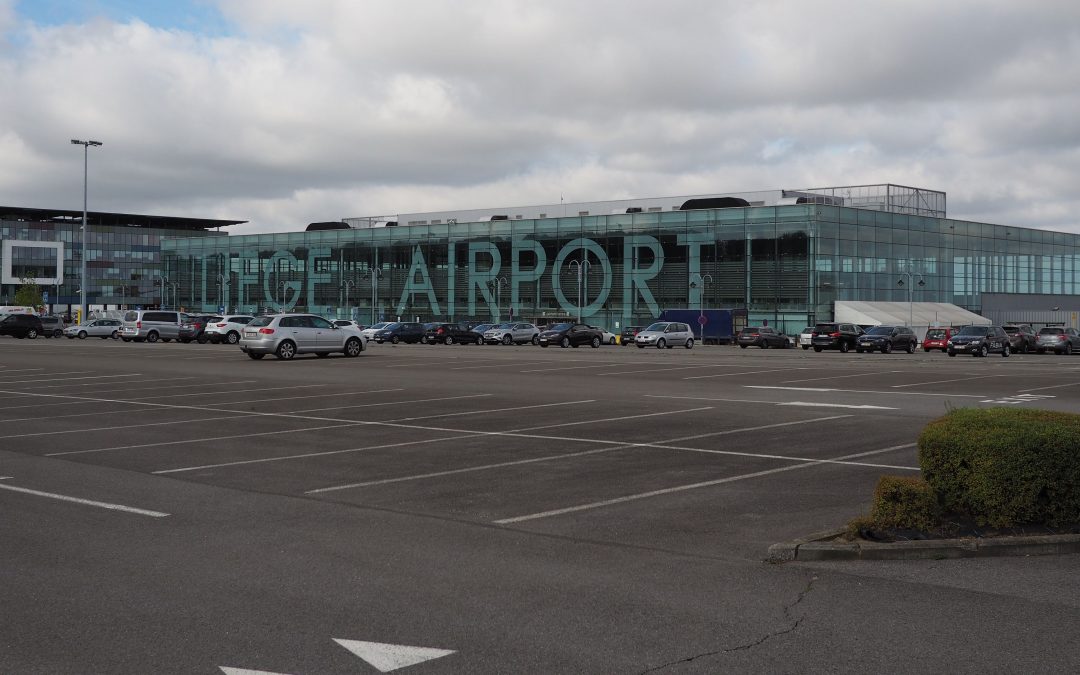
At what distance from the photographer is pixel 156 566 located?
22.7 ft

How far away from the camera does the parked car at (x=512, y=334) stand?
66438 mm

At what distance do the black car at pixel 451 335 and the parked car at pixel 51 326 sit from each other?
89.9 feet

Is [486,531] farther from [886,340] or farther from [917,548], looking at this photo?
[886,340]

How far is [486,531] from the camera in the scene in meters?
8.16

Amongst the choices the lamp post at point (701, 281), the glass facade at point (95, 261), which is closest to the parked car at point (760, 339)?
the lamp post at point (701, 281)

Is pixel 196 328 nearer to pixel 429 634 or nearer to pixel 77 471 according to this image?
pixel 77 471

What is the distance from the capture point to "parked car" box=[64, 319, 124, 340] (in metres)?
67.0

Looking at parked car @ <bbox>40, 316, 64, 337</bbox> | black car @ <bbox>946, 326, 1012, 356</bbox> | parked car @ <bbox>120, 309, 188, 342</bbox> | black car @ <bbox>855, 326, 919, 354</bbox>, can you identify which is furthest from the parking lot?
parked car @ <bbox>40, 316, 64, 337</bbox>

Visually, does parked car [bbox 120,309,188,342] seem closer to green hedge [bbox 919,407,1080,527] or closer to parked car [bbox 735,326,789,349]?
parked car [bbox 735,326,789,349]

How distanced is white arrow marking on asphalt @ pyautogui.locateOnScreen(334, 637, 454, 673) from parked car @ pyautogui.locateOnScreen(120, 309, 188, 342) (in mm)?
61902

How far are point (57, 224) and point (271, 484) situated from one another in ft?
485

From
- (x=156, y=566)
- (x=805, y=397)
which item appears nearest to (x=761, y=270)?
(x=805, y=397)

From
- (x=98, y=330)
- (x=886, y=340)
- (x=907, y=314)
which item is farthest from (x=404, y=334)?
(x=907, y=314)

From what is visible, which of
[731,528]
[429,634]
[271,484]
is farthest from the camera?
[271,484]
